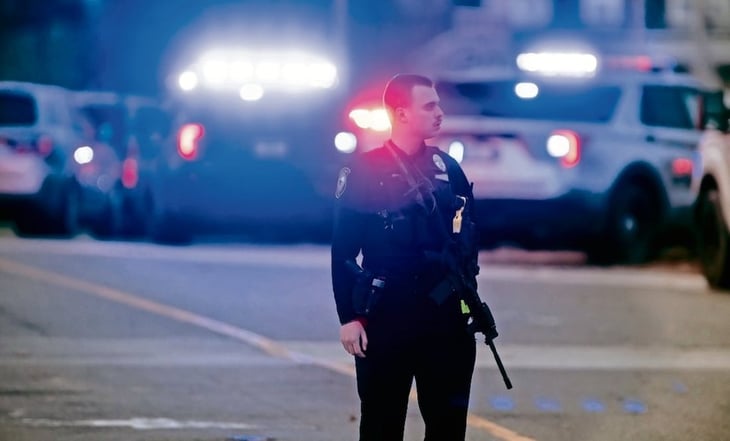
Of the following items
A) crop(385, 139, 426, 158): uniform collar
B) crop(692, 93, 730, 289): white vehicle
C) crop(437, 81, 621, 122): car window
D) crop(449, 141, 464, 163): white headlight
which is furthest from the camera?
crop(437, 81, 621, 122): car window

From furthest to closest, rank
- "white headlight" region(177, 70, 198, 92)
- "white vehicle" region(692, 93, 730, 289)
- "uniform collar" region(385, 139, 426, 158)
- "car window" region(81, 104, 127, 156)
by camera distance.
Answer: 1. "car window" region(81, 104, 127, 156)
2. "white headlight" region(177, 70, 198, 92)
3. "white vehicle" region(692, 93, 730, 289)
4. "uniform collar" region(385, 139, 426, 158)

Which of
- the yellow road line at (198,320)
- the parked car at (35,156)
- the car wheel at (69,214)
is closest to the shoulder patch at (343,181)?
the yellow road line at (198,320)

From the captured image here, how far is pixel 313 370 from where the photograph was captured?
10.2 m

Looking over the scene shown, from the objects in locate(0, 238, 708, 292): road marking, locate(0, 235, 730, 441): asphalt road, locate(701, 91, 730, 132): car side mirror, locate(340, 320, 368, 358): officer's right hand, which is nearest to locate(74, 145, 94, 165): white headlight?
locate(0, 238, 708, 292): road marking

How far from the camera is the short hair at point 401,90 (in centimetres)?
557

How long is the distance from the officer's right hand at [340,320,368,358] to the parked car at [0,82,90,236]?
14.4 m

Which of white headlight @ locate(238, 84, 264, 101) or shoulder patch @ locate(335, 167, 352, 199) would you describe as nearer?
shoulder patch @ locate(335, 167, 352, 199)

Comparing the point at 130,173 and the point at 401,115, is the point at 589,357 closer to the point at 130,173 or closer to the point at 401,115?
the point at 401,115

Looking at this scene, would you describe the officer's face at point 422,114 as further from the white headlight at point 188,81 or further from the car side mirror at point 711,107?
the white headlight at point 188,81

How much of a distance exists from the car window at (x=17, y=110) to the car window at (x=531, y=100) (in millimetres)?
5117

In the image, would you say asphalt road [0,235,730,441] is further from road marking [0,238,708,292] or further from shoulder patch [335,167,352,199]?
shoulder patch [335,167,352,199]

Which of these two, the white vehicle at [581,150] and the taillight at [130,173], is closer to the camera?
the white vehicle at [581,150]

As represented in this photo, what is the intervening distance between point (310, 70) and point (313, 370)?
27.9 ft

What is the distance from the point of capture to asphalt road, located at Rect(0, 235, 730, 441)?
845 cm
